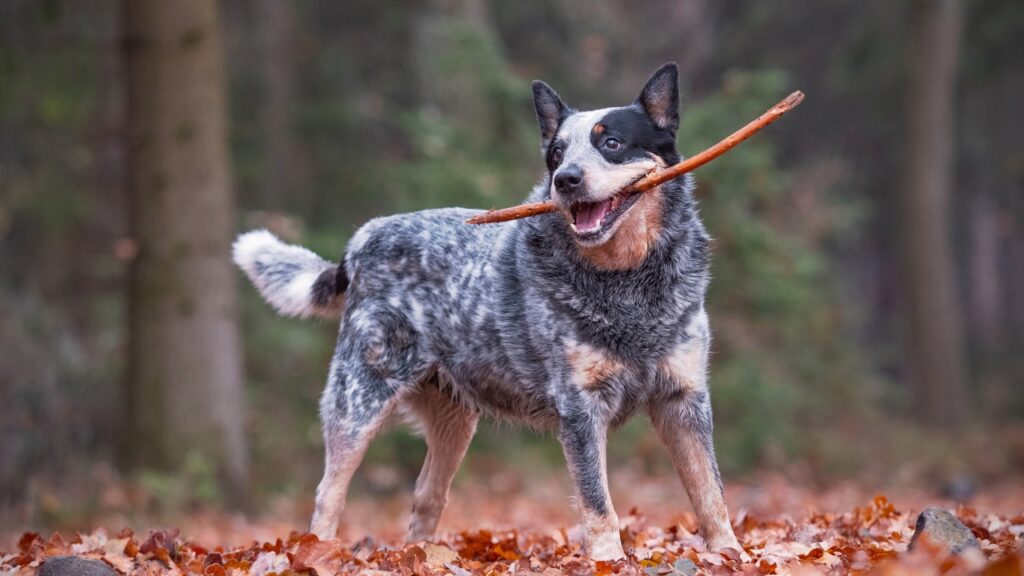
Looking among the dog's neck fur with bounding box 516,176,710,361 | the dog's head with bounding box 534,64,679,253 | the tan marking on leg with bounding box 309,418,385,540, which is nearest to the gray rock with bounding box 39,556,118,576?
the tan marking on leg with bounding box 309,418,385,540

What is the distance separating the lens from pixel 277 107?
691 inches

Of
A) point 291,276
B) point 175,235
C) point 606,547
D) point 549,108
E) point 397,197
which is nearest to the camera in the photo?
point 606,547

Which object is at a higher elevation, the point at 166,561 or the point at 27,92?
the point at 27,92

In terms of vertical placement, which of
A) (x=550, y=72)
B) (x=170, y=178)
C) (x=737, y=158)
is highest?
(x=550, y=72)

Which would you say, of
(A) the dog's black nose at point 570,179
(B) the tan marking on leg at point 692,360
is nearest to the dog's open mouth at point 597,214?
(A) the dog's black nose at point 570,179

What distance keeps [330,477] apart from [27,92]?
8.40m

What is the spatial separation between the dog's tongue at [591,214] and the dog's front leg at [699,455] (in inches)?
34.7

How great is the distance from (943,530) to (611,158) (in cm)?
207

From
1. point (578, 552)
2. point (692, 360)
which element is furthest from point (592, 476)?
point (692, 360)

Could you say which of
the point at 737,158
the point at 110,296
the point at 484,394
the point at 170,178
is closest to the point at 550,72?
the point at 737,158

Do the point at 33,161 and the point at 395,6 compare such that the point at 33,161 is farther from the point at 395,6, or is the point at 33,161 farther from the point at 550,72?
the point at 550,72

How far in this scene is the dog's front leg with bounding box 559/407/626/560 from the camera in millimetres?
4727

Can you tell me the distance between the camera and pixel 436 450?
19.8 feet

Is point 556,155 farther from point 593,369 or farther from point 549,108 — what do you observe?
point 593,369
